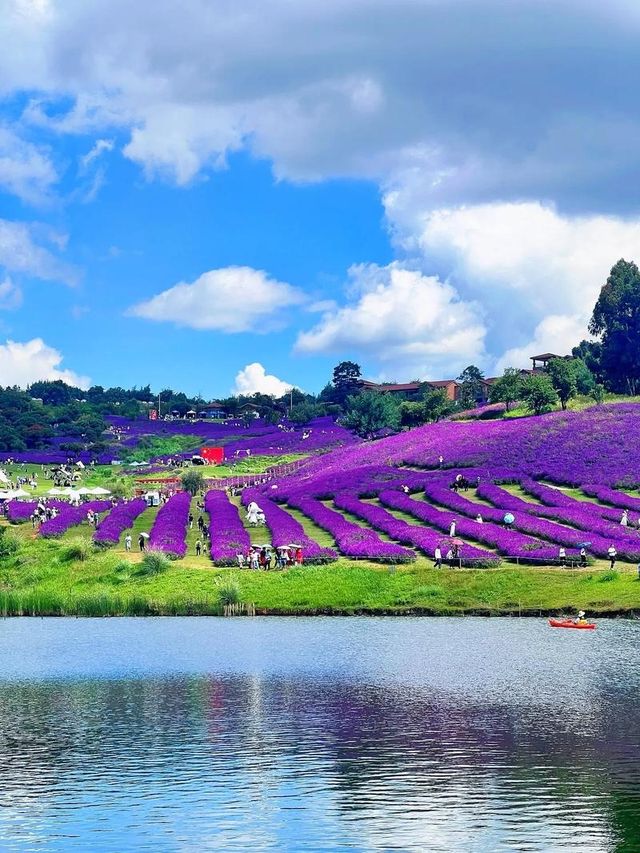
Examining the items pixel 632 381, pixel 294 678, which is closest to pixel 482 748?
pixel 294 678

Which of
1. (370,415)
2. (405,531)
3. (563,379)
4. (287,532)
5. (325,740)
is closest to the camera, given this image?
Answer: (325,740)

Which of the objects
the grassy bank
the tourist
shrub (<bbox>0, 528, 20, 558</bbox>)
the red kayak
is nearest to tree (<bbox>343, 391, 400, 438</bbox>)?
shrub (<bbox>0, 528, 20, 558</bbox>)

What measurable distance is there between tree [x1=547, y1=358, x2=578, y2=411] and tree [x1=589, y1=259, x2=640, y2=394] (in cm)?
1887

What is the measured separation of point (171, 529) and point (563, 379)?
58.8m

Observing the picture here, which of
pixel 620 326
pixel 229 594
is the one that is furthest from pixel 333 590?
pixel 620 326

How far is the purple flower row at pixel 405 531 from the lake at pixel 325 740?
12.8 metres

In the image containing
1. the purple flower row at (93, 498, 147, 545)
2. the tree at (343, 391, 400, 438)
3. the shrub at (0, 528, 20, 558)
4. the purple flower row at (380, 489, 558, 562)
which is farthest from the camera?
the tree at (343, 391, 400, 438)

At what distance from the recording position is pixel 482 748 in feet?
124

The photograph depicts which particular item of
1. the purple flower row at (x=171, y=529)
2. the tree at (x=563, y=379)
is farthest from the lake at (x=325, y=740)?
the tree at (x=563, y=379)

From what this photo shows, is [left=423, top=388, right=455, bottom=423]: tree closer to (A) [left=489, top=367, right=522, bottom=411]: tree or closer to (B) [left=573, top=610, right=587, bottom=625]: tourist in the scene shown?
(A) [left=489, top=367, right=522, bottom=411]: tree

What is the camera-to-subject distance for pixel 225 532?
295 ft

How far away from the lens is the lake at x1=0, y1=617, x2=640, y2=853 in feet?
98.3

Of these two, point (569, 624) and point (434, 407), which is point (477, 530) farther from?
point (434, 407)

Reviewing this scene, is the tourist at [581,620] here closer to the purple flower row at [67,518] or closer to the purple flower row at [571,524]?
the purple flower row at [571,524]
